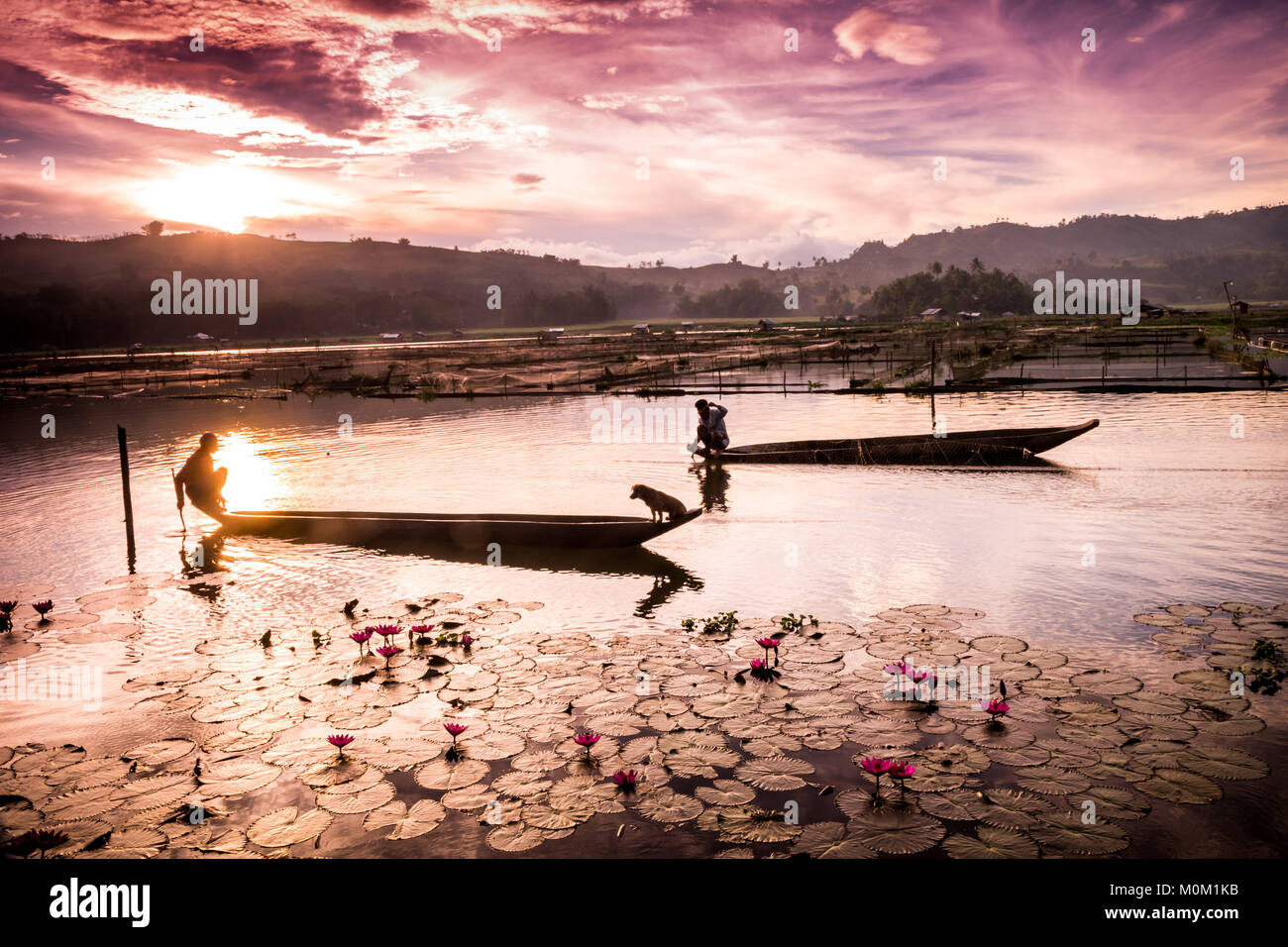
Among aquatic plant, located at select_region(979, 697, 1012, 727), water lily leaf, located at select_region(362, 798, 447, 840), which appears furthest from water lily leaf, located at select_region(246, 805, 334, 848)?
aquatic plant, located at select_region(979, 697, 1012, 727)

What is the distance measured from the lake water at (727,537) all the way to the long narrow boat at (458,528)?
321 mm

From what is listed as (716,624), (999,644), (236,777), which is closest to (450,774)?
(236,777)

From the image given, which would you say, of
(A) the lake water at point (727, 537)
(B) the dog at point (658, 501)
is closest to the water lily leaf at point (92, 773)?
(A) the lake water at point (727, 537)

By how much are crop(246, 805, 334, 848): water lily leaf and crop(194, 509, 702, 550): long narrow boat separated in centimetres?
706

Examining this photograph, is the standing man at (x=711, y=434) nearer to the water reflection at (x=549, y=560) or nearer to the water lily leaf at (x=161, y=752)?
the water reflection at (x=549, y=560)

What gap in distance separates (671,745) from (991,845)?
2541 millimetres

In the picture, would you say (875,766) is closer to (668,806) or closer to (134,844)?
(668,806)

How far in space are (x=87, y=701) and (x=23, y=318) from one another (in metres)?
144

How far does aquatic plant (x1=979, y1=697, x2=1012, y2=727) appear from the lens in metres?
6.64

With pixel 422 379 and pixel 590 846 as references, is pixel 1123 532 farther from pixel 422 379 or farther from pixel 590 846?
pixel 422 379

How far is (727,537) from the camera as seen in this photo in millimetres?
14117

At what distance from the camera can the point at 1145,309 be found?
105m

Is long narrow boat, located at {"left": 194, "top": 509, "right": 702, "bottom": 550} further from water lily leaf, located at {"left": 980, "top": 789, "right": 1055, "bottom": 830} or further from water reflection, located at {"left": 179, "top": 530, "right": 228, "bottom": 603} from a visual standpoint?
water lily leaf, located at {"left": 980, "top": 789, "right": 1055, "bottom": 830}
